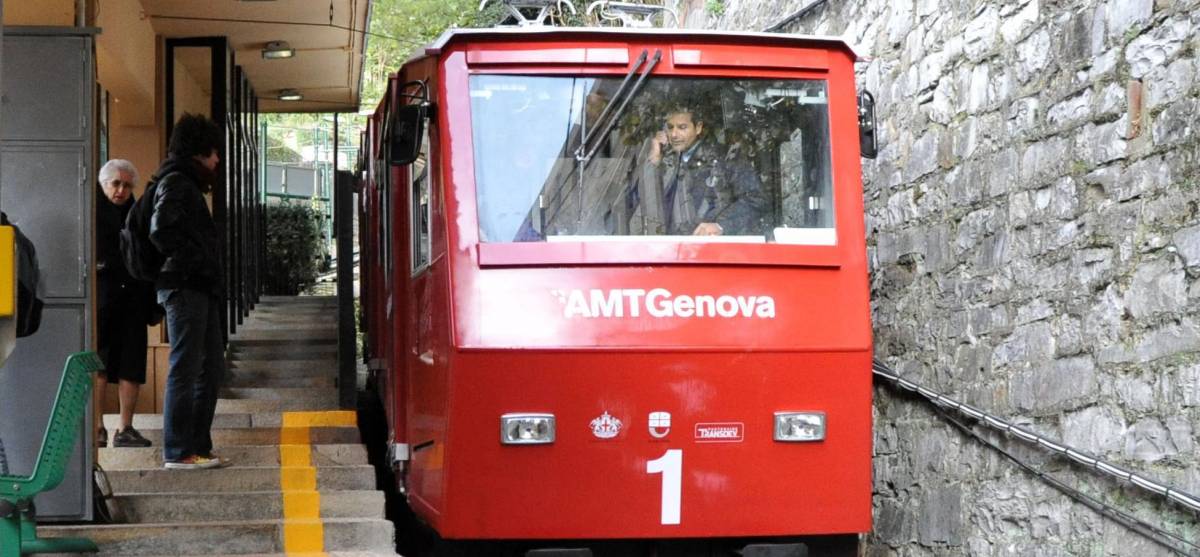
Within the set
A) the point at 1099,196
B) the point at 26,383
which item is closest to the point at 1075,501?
the point at 1099,196

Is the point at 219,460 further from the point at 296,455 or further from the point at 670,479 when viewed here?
the point at 670,479

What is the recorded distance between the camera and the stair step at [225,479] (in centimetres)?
792

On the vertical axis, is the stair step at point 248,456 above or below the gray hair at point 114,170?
below

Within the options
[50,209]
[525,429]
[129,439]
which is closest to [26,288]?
[50,209]

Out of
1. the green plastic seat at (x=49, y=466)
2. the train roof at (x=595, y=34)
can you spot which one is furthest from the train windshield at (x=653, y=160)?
the green plastic seat at (x=49, y=466)

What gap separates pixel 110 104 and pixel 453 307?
8508mm

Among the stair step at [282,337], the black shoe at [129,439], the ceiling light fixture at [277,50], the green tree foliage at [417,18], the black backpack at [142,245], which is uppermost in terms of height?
the green tree foliage at [417,18]

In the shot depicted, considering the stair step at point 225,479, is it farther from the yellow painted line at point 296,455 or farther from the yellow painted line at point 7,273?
the yellow painted line at point 7,273

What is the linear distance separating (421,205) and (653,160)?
Result: 1200 mm

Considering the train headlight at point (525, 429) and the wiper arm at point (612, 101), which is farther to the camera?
the wiper arm at point (612, 101)

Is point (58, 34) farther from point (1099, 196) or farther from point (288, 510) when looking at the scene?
point (1099, 196)

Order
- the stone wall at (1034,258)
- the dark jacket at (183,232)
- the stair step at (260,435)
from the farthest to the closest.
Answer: the stair step at (260,435)
the dark jacket at (183,232)
the stone wall at (1034,258)

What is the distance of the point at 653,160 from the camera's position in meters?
6.50

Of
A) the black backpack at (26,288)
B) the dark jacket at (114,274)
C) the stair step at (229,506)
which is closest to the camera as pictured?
the black backpack at (26,288)
